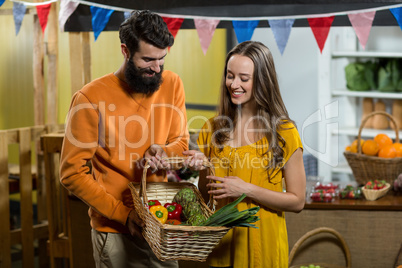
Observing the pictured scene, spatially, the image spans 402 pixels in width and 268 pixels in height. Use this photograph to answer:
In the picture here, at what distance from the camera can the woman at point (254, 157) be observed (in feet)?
6.36

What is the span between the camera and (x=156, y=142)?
7.09ft

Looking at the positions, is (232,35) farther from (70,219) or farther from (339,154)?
(70,219)

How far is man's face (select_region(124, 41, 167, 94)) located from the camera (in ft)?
6.58

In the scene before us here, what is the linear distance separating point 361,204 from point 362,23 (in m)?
0.97

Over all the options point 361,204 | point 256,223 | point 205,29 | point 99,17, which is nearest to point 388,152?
point 361,204

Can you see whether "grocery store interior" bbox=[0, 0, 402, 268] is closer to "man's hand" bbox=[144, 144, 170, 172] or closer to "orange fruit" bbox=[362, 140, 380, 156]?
"orange fruit" bbox=[362, 140, 380, 156]

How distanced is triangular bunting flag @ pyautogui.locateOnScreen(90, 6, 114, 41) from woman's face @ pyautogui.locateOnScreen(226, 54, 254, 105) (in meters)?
1.44

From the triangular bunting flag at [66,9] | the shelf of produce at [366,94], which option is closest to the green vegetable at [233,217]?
the triangular bunting flag at [66,9]

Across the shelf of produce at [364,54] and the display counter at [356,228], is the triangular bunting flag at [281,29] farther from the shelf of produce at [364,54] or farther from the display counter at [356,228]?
the shelf of produce at [364,54]

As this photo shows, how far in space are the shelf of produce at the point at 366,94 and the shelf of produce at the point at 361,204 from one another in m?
1.85

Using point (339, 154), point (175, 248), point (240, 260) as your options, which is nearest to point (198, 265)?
point (240, 260)

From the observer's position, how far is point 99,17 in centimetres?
319

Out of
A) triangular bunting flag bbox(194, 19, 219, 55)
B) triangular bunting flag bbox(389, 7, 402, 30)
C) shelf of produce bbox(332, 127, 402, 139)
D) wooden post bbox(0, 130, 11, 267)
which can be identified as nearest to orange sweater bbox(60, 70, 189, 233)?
triangular bunting flag bbox(194, 19, 219, 55)

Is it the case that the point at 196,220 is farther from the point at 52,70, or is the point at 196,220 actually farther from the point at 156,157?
the point at 52,70
